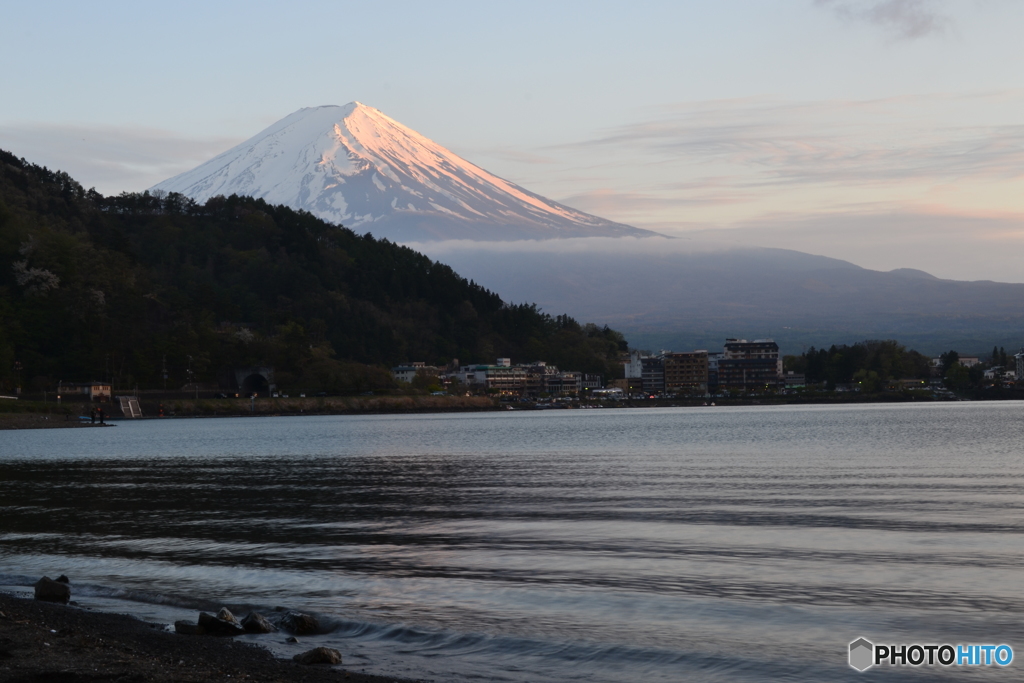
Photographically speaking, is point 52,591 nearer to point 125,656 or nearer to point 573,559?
point 125,656

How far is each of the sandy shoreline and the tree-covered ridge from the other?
100m

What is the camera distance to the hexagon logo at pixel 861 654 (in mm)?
9688

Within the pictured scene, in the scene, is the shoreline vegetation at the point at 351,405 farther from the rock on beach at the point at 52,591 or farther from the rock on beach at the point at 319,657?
the rock on beach at the point at 319,657

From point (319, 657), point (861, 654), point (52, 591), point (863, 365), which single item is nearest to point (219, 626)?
point (319, 657)

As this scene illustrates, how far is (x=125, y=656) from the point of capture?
9898 mm

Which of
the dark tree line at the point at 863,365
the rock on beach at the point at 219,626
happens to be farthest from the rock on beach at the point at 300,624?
the dark tree line at the point at 863,365

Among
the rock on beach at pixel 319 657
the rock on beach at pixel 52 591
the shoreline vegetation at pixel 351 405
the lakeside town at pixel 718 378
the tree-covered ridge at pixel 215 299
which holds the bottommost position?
the shoreline vegetation at pixel 351 405

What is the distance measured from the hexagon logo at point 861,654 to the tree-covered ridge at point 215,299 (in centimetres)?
10559

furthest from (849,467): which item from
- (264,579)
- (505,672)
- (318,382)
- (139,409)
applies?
(318,382)

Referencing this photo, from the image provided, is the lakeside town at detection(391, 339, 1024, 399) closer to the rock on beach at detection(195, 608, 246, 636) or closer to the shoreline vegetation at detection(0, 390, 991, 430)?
the shoreline vegetation at detection(0, 390, 991, 430)
